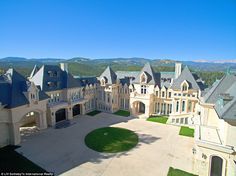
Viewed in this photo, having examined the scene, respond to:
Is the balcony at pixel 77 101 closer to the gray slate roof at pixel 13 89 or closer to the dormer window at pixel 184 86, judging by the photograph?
the gray slate roof at pixel 13 89

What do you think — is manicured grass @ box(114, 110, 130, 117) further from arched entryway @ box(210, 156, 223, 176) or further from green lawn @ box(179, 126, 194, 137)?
arched entryway @ box(210, 156, 223, 176)

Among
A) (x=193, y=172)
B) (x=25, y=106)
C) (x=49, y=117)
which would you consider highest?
(x=25, y=106)

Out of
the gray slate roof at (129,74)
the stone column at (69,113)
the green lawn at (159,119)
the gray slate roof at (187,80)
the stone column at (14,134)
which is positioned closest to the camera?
the stone column at (14,134)

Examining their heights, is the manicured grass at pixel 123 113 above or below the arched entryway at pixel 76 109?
below

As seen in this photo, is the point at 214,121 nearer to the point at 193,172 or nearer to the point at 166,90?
the point at 193,172

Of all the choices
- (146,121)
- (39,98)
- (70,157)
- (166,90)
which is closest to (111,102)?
(146,121)

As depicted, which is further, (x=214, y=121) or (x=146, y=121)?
(x=146, y=121)

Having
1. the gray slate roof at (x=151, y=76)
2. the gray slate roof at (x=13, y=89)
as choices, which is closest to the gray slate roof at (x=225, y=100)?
the gray slate roof at (x=151, y=76)
